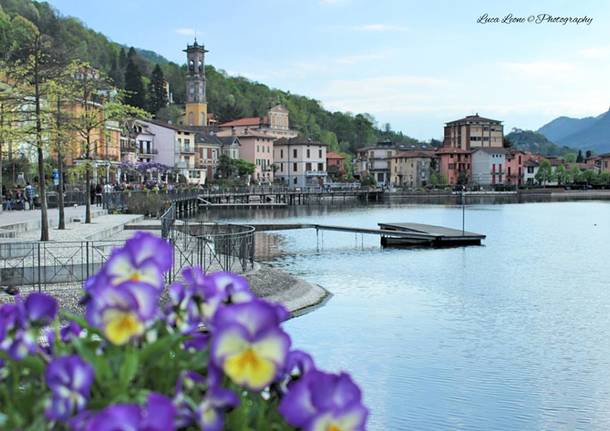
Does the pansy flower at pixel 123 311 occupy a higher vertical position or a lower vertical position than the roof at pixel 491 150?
lower

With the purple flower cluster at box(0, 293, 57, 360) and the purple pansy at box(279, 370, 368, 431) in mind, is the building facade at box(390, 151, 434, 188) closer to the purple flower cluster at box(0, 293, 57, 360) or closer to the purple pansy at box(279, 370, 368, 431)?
the purple flower cluster at box(0, 293, 57, 360)

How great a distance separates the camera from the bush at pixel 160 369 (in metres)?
2.46

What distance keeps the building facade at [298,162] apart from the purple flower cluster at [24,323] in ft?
413

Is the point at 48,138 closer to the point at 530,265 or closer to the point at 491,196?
the point at 530,265

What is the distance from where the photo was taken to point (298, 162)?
130 metres

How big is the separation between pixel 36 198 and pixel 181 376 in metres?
41.5

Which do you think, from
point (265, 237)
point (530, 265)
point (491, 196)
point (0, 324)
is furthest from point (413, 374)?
point (491, 196)

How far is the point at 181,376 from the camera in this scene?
265 cm

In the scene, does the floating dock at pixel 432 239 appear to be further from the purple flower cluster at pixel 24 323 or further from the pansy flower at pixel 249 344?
the pansy flower at pixel 249 344

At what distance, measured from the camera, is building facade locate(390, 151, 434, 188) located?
472ft

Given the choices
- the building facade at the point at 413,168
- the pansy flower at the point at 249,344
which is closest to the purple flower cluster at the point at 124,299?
the pansy flower at the point at 249,344

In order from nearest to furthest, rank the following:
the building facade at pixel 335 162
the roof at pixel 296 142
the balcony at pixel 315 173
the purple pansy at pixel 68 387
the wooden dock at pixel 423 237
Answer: the purple pansy at pixel 68 387 → the wooden dock at pixel 423 237 → the roof at pixel 296 142 → the balcony at pixel 315 173 → the building facade at pixel 335 162

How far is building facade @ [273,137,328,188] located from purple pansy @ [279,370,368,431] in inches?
4974

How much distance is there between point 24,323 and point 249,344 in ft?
3.43
